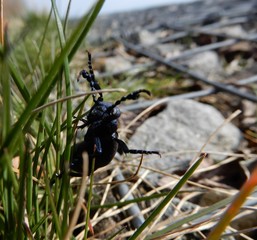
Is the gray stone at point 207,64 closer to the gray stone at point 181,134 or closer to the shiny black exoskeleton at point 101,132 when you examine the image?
the gray stone at point 181,134

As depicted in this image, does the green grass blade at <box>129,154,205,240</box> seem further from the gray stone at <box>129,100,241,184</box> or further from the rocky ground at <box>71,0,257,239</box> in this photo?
the gray stone at <box>129,100,241,184</box>

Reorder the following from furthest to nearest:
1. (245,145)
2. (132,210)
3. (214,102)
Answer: (214,102), (245,145), (132,210)

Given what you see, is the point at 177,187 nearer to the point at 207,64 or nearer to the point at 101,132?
the point at 101,132

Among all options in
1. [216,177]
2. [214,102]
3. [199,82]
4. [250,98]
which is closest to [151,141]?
[216,177]

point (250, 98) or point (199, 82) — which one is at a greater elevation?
point (199, 82)

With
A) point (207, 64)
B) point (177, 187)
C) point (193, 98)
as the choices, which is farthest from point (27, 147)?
point (207, 64)

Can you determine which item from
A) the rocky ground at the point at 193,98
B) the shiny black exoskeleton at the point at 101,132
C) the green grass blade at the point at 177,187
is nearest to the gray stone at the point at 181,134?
the rocky ground at the point at 193,98

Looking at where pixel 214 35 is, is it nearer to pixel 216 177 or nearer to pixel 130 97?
pixel 216 177

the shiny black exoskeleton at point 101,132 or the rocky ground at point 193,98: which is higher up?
the rocky ground at point 193,98
